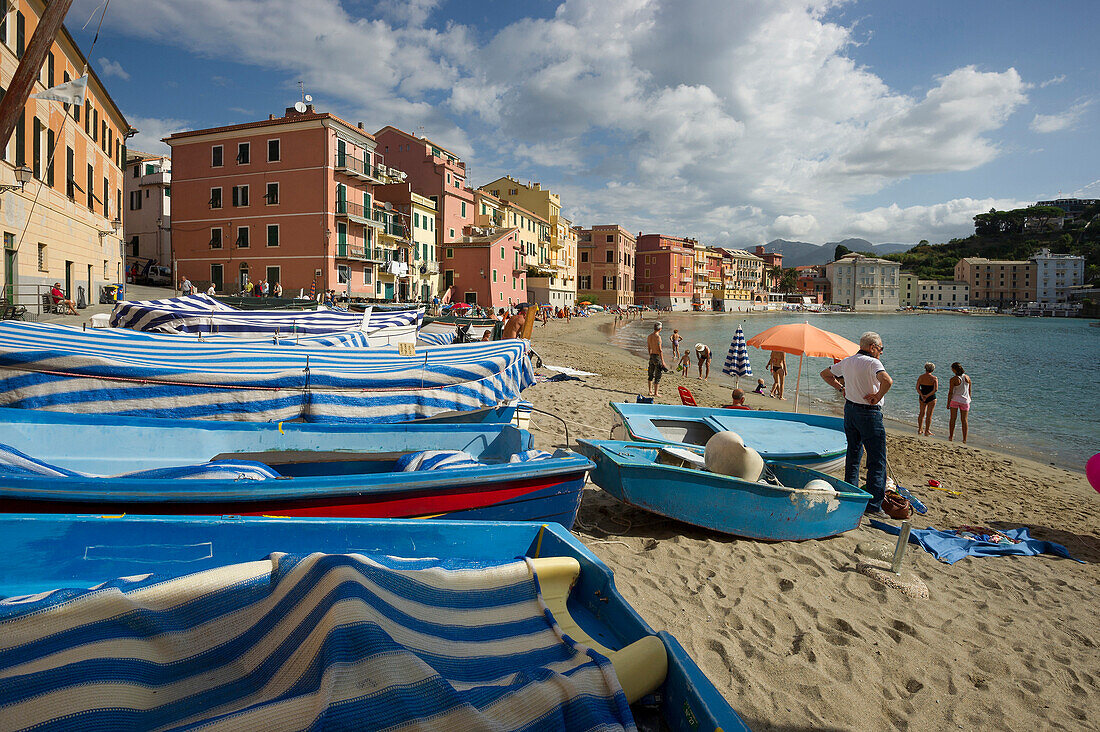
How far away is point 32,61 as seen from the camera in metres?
6.33

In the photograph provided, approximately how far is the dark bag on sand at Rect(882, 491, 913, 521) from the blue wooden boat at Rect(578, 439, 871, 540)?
53.9 inches

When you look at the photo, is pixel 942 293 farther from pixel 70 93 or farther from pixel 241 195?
pixel 70 93

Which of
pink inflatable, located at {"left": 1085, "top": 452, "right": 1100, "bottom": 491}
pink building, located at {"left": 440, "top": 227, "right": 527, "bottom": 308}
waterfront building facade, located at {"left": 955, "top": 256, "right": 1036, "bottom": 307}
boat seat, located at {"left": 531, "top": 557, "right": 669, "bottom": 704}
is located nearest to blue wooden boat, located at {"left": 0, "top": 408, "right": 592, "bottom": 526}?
boat seat, located at {"left": 531, "top": 557, "right": 669, "bottom": 704}

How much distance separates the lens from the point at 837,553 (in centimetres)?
563

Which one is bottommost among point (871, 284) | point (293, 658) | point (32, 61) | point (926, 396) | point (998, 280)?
point (926, 396)

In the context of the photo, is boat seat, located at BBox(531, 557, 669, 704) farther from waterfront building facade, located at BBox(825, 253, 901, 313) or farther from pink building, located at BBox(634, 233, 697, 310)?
waterfront building facade, located at BBox(825, 253, 901, 313)

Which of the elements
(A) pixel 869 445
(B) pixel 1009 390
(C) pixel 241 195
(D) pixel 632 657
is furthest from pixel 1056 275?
(D) pixel 632 657

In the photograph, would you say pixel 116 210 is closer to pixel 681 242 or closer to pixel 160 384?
pixel 160 384

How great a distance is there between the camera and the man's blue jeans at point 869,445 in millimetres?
6770

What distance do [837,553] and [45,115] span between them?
90.1 feet

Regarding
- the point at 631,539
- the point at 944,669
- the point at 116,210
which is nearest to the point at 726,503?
the point at 631,539

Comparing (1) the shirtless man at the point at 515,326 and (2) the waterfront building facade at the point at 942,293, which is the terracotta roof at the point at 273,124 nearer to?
(1) the shirtless man at the point at 515,326

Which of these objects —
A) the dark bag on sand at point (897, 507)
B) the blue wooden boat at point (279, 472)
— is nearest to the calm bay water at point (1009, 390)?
the dark bag on sand at point (897, 507)

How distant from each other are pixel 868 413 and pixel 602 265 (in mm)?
77844
